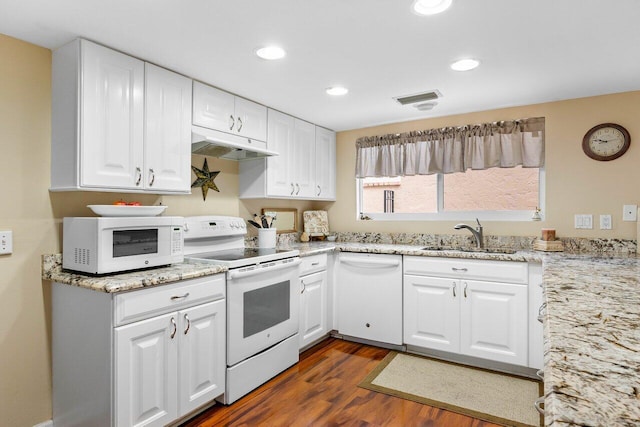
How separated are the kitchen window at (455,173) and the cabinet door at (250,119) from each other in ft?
4.12

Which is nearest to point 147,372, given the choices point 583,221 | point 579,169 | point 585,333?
point 585,333

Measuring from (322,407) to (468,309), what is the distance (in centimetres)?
135

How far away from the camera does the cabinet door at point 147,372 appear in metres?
1.78

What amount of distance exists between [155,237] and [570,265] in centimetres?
237

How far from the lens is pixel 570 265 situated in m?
2.11

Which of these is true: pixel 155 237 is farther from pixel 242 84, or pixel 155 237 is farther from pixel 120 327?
pixel 242 84

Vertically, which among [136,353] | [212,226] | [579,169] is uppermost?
[579,169]

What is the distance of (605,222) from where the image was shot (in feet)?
9.40

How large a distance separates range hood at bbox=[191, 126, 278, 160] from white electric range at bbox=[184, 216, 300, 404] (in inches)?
20.2

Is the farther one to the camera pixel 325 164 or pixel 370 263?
pixel 325 164

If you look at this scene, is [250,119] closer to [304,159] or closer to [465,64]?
[304,159]

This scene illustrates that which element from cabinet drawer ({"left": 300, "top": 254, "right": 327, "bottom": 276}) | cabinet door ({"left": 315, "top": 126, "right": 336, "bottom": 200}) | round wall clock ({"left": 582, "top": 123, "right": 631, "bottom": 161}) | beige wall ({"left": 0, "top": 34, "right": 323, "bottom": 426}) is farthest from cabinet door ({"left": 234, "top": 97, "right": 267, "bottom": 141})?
round wall clock ({"left": 582, "top": 123, "right": 631, "bottom": 161})

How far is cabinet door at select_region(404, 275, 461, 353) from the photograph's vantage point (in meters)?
2.94

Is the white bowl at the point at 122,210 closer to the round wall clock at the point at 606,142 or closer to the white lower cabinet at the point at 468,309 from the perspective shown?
the white lower cabinet at the point at 468,309
